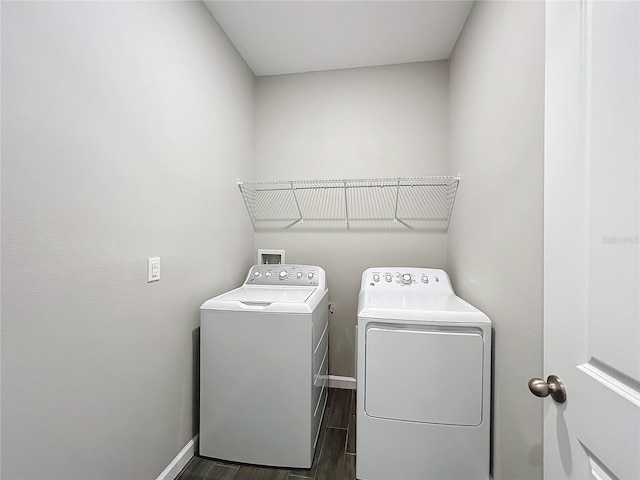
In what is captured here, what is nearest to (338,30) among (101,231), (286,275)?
(286,275)

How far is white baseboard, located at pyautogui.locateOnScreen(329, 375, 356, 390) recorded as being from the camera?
2.28 metres

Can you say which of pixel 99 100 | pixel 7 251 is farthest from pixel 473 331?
pixel 99 100

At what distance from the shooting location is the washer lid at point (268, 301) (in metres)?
1.47

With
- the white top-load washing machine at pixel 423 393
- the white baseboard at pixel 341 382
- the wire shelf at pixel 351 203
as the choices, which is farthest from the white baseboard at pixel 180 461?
the wire shelf at pixel 351 203

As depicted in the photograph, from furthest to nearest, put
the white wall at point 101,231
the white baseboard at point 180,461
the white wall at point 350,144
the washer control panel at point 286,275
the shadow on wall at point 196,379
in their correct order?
the white wall at point 350,144
the washer control panel at point 286,275
the shadow on wall at point 196,379
the white baseboard at point 180,461
the white wall at point 101,231

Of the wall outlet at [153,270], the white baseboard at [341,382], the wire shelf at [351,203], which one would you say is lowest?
the white baseboard at [341,382]

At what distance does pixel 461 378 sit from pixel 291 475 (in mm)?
1022

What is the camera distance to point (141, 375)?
3.97 ft

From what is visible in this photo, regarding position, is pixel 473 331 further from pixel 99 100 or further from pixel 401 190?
pixel 99 100

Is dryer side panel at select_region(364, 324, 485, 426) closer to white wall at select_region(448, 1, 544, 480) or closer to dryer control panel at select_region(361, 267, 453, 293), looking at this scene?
white wall at select_region(448, 1, 544, 480)

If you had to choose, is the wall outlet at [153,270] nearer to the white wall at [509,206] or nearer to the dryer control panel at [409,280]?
the dryer control panel at [409,280]

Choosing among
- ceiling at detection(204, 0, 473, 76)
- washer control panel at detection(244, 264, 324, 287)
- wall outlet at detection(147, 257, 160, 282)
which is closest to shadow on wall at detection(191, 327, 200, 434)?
wall outlet at detection(147, 257, 160, 282)

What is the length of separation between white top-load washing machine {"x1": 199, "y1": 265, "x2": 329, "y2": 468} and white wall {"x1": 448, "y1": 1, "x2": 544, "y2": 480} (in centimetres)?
91

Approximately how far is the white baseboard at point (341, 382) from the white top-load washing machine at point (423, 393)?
0.90 m
